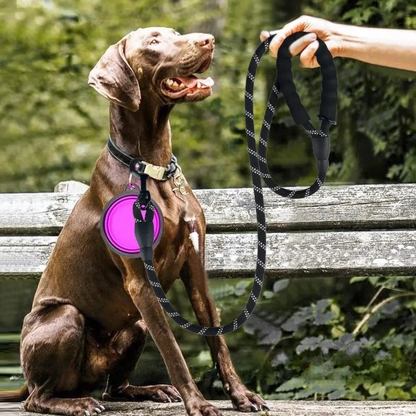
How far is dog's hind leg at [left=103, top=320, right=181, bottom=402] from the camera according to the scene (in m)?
2.63

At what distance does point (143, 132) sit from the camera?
2402 millimetres

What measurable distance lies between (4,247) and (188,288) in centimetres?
106

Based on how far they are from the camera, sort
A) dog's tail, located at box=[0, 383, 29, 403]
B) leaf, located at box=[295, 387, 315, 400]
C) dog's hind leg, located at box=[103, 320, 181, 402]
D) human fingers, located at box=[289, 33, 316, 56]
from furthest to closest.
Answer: leaf, located at box=[295, 387, 315, 400] < dog's tail, located at box=[0, 383, 29, 403] < dog's hind leg, located at box=[103, 320, 181, 402] < human fingers, located at box=[289, 33, 316, 56]

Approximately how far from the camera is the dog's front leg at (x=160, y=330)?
226 cm

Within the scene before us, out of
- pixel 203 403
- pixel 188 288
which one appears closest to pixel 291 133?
pixel 188 288

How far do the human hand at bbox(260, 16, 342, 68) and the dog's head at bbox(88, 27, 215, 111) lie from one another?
0.85 feet

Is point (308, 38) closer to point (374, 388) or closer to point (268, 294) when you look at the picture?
point (374, 388)

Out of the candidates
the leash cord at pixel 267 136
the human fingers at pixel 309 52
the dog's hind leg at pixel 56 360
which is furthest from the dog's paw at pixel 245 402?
the human fingers at pixel 309 52

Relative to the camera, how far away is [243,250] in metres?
3.08

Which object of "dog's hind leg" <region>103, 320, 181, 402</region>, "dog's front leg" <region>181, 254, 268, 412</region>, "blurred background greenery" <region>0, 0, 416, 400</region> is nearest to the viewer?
"dog's front leg" <region>181, 254, 268, 412</region>

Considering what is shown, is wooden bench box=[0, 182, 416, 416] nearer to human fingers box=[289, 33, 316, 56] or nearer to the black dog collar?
the black dog collar

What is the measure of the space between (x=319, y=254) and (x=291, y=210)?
253 millimetres

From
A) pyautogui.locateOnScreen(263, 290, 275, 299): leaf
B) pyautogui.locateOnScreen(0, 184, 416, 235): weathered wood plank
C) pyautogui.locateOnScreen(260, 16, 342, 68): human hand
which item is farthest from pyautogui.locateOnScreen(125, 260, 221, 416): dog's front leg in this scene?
pyautogui.locateOnScreen(263, 290, 275, 299): leaf

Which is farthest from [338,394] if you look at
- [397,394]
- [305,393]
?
[397,394]
